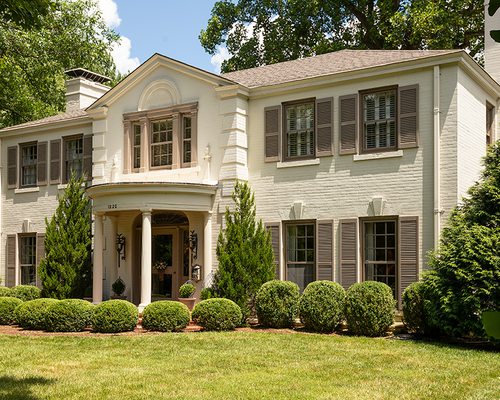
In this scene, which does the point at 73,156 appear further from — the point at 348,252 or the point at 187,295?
the point at 348,252

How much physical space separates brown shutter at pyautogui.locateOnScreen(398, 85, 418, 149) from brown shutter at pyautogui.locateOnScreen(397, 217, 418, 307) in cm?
180

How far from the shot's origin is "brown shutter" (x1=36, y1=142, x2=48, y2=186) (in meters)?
21.8

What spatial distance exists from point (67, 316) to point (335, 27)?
2063cm

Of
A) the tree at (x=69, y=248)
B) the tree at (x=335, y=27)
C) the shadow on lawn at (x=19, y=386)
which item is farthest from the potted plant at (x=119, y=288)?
the tree at (x=335, y=27)

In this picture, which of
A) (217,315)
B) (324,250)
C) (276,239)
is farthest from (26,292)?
(324,250)

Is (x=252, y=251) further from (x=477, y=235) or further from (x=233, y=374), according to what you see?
(x=233, y=374)

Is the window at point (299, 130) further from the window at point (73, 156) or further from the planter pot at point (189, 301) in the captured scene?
the window at point (73, 156)

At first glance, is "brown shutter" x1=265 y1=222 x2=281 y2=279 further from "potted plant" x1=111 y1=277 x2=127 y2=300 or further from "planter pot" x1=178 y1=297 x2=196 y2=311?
"potted plant" x1=111 y1=277 x2=127 y2=300

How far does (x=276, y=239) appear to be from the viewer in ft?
55.7

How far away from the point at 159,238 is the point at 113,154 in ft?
9.38

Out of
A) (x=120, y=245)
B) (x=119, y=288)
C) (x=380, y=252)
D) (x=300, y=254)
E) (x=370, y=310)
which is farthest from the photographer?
(x=120, y=245)

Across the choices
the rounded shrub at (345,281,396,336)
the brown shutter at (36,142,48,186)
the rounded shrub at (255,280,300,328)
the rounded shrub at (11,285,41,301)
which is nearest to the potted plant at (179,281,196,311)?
the rounded shrub at (255,280,300,328)

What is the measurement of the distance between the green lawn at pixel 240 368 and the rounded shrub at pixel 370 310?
52cm

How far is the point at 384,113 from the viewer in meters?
15.7
